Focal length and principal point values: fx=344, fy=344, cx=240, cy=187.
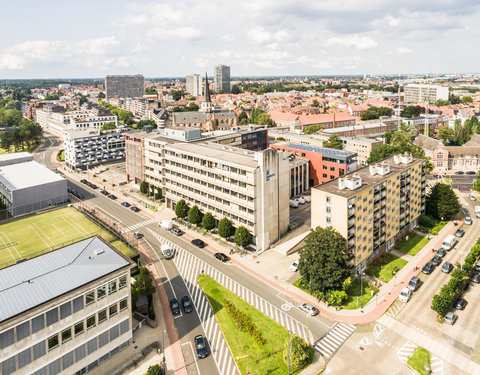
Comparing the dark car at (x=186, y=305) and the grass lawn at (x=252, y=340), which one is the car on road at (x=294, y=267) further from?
the dark car at (x=186, y=305)

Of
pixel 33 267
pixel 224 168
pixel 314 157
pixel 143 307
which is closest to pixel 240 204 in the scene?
pixel 224 168

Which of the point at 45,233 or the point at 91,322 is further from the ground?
the point at 45,233

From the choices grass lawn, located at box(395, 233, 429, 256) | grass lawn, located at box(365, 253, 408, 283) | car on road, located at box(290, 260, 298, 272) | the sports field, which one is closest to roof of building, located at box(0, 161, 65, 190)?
the sports field

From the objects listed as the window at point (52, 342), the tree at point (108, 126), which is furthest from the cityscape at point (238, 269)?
the tree at point (108, 126)

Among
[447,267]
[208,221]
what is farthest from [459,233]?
[208,221]

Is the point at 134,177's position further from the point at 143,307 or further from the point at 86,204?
→ the point at 143,307

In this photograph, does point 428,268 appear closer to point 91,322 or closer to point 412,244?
point 412,244
